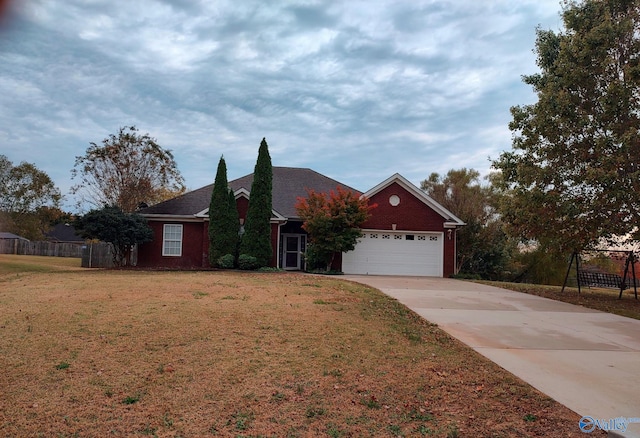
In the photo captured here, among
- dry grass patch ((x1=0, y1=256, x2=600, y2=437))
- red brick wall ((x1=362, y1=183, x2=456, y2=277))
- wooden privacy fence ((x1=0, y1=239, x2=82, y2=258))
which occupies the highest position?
red brick wall ((x1=362, y1=183, x2=456, y2=277))

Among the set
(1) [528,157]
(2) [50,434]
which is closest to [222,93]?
(1) [528,157]

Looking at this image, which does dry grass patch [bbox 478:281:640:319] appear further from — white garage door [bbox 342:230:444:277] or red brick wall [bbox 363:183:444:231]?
red brick wall [bbox 363:183:444:231]

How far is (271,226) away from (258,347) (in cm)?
1678

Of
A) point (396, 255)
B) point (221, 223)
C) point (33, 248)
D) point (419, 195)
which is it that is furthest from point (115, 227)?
point (33, 248)

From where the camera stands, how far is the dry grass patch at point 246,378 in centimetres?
448

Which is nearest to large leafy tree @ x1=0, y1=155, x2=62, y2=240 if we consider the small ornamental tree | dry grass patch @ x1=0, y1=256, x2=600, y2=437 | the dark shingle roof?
the dark shingle roof

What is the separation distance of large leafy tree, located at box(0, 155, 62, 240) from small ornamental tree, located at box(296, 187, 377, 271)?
38905 mm

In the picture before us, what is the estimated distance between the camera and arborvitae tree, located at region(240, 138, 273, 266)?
850 inches

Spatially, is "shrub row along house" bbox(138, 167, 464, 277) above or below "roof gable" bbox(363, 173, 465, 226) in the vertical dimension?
below

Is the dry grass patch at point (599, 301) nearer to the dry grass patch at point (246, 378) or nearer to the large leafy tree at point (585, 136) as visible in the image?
the large leafy tree at point (585, 136)

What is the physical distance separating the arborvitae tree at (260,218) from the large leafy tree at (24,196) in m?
37.4

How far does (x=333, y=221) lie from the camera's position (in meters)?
21.7

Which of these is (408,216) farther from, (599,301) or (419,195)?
(599,301)

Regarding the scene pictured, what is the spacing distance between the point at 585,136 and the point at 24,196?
51.6 m
